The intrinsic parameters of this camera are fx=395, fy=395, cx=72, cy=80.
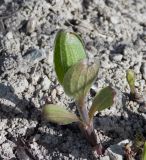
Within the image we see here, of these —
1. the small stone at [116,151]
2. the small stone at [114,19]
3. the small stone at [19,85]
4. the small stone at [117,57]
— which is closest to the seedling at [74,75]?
the small stone at [116,151]

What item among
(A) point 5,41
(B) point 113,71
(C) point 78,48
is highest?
(C) point 78,48

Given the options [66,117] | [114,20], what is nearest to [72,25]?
[114,20]

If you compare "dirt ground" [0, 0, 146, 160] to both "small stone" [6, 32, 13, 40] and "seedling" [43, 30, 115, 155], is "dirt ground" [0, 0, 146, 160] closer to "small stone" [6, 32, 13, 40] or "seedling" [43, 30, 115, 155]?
"small stone" [6, 32, 13, 40]

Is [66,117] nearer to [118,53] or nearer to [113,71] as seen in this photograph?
[113,71]

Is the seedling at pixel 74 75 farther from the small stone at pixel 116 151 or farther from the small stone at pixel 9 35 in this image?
the small stone at pixel 9 35

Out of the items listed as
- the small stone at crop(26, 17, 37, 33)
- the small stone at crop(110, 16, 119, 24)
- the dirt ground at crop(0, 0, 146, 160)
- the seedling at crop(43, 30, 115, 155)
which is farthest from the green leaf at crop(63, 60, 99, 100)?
the small stone at crop(110, 16, 119, 24)

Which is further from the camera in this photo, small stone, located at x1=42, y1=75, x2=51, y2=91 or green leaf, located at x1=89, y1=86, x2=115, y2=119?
small stone, located at x1=42, y1=75, x2=51, y2=91
